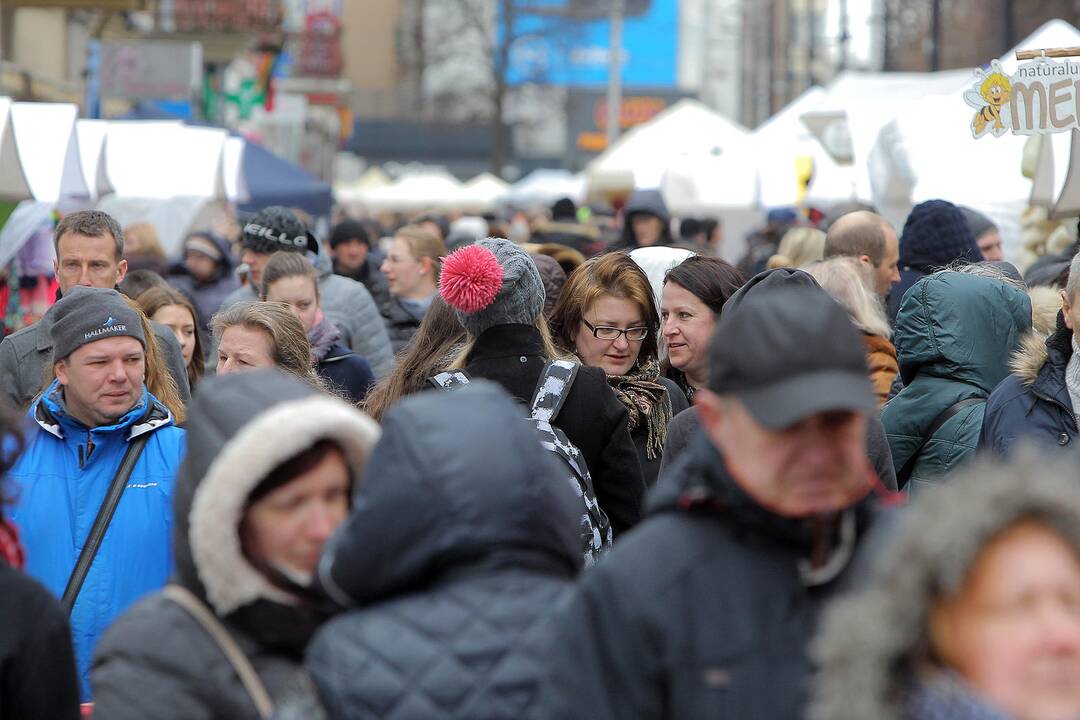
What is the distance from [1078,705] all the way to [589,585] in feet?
2.19

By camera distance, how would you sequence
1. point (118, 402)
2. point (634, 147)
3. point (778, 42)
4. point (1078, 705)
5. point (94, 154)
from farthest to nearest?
point (778, 42) < point (634, 147) < point (94, 154) < point (118, 402) < point (1078, 705)

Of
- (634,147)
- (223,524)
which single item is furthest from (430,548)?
(634,147)

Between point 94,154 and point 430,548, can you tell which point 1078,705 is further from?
point 94,154

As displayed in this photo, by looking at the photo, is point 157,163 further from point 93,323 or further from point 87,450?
point 87,450

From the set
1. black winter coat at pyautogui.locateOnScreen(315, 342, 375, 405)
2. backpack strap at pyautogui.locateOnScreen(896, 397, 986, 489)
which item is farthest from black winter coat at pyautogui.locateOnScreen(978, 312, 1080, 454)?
black winter coat at pyautogui.locateOnScreen(315, 342, 375, 405)

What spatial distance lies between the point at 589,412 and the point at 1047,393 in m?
1.36

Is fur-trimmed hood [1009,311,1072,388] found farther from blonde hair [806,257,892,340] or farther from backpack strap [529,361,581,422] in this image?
backpack strap [529,361,581,422]

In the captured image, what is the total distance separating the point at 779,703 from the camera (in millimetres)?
2094

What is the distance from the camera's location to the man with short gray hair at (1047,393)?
14.9 feet

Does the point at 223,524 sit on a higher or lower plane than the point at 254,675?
higher

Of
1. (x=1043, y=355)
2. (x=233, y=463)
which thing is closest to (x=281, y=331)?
(x=1043, y=355)

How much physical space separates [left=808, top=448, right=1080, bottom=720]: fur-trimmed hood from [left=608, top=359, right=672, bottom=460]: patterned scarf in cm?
342

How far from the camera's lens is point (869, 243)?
7.53 metres

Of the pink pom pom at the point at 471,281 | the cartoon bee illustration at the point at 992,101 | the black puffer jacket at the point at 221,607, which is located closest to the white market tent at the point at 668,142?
the cartoon bee illustration at the point at 992,101
